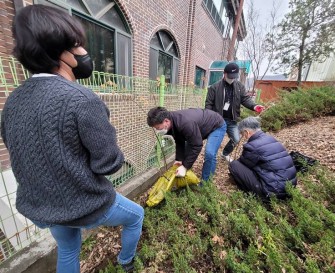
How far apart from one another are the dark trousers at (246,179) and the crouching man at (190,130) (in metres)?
0.36

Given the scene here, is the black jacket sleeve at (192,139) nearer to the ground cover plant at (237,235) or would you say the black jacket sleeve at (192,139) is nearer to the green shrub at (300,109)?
the ground cover plant at (237,235)

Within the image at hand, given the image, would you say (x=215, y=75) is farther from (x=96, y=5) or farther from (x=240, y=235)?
(x=240, y=235)

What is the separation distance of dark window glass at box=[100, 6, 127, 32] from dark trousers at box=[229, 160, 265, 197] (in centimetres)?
425

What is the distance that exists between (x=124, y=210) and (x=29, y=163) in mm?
636

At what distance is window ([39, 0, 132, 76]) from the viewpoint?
3.83 metres

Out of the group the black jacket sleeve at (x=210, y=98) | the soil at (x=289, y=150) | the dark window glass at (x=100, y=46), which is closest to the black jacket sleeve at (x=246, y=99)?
the black jacket sleeve at (x=210, y=98)

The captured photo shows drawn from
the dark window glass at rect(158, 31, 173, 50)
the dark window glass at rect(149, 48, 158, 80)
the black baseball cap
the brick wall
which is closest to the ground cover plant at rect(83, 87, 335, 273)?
the brick wall

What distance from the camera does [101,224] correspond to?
1188 mm

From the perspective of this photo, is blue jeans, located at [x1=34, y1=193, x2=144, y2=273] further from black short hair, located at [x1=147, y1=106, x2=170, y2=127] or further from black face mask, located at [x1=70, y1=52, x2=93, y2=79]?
black short hair, located at [x1=147, y1=106, x2=170, y2=127]

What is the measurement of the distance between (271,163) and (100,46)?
13.9ft

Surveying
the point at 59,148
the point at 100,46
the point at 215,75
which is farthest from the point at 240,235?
the point at 215,75

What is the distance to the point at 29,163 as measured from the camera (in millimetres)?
917

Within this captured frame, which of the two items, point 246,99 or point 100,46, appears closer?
point 246,99

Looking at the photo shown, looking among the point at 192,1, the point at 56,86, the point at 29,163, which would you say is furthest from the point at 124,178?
the point at 192,1
